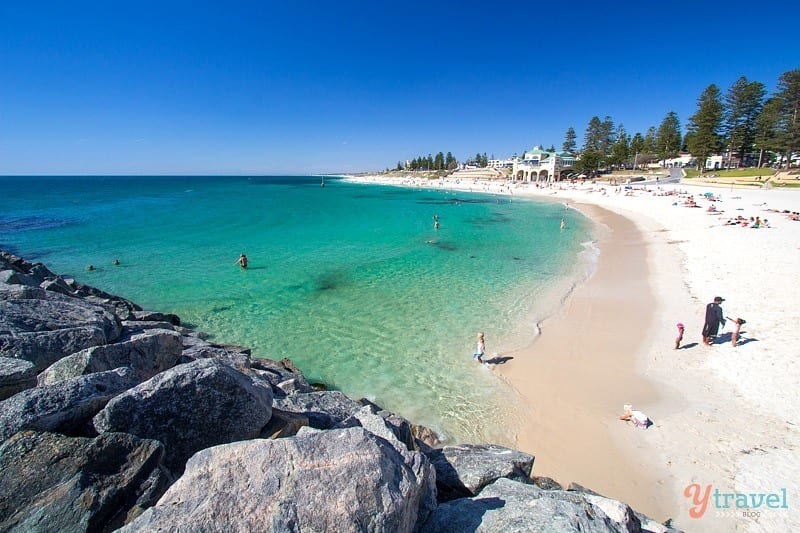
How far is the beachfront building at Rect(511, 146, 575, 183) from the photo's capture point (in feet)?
354

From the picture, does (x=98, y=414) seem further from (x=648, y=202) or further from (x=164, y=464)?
(x=648, y=202)

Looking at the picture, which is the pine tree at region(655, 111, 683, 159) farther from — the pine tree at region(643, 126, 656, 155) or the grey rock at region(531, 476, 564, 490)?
the grey rock at region(531, 476, 564, 490)

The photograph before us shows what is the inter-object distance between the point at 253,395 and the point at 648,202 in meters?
60.1

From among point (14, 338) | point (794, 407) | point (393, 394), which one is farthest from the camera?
point (393, 394)

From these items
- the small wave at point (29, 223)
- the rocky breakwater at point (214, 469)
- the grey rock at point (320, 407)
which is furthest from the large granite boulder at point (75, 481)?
the small wave at point (29, 223)

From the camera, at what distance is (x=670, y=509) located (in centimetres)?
638

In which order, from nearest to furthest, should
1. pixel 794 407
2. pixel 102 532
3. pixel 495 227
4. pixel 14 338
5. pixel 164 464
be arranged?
pixel 102 532 → pixel 164 464 → pixel 14 338 → pixel 794 407 → pixel 495 227

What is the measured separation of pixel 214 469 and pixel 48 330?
626 cm

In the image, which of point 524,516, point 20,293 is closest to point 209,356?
point 20,293

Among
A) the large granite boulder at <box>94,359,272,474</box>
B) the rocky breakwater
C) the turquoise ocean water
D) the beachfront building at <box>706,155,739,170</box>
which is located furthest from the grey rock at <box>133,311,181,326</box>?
the beachfront building at <box>706,155,739,170</box>

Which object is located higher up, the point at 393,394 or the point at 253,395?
the point at 253,395

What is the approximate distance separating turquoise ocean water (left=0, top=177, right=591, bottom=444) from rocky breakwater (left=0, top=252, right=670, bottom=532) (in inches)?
199

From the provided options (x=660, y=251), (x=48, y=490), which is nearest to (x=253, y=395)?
(x=48, y=490)

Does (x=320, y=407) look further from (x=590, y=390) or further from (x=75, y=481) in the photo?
(x=590, y=390)
